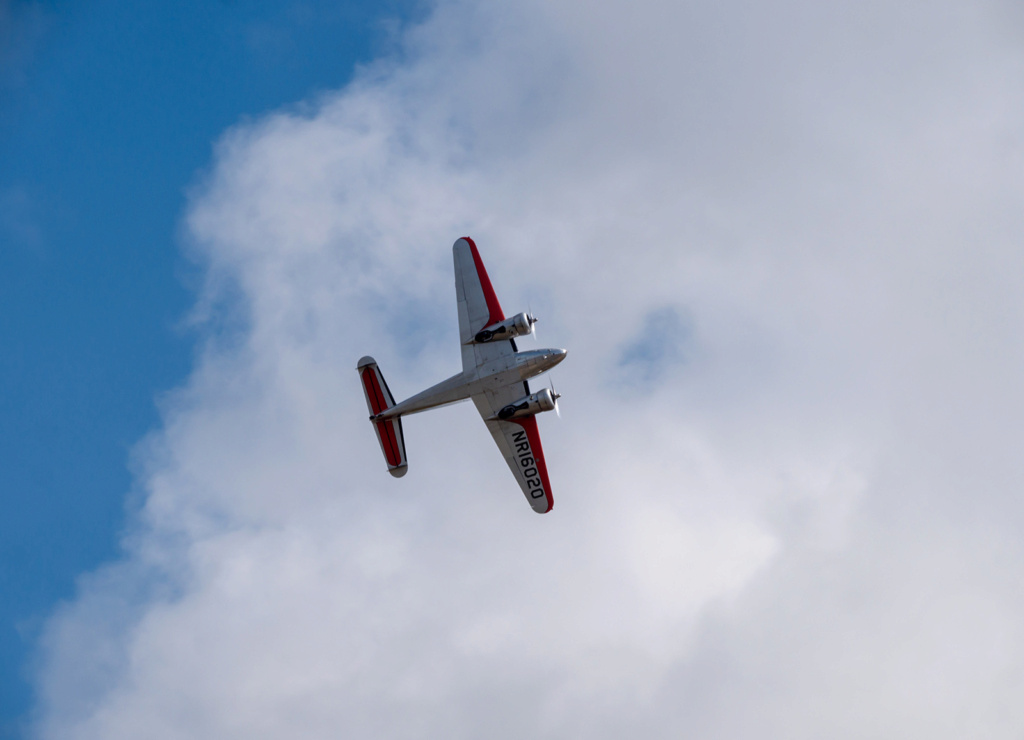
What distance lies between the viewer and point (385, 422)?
61.1 meters

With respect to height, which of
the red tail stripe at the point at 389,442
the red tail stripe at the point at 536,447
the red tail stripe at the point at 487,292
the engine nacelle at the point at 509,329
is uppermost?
the red tail stripe at the point at 487,292

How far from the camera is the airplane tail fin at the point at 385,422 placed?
61156 mm

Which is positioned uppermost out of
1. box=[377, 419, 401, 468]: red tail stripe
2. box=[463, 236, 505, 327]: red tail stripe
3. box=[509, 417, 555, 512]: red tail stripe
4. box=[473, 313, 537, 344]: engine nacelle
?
box=[463, 236, 505, 327]: red tail stripe

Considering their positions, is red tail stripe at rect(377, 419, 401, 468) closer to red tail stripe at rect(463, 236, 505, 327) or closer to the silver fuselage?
the silver fuselage

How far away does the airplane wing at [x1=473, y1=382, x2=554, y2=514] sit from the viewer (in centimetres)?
6003

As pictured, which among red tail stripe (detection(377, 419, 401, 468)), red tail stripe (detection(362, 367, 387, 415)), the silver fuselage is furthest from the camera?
red tail stripe (detection(362, 367, 387, 415))

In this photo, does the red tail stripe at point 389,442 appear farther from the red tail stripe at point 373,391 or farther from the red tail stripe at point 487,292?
the red tail stripe at point 487,292

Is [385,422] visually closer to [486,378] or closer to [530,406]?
[486,378]

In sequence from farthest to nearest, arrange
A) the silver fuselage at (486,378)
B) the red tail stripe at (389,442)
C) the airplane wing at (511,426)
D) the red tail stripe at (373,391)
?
the red tail stripe at (373,391) → the red tail stripe at (389,442) → the airplane wing at (511,426) → the silver fuselage at (486,378)

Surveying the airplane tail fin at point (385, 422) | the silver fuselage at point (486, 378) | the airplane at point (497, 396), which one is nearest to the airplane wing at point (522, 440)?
the airplane at point (497, 396)

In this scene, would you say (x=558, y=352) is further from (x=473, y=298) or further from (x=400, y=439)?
(x=400, y=439)

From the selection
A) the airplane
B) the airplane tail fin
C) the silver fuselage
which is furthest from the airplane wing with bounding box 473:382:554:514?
the airplane tail fin

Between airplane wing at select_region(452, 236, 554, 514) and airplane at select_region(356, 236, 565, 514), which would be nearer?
airplane at select_region(356, 236, 565, 514)

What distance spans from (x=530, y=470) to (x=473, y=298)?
1493cm
